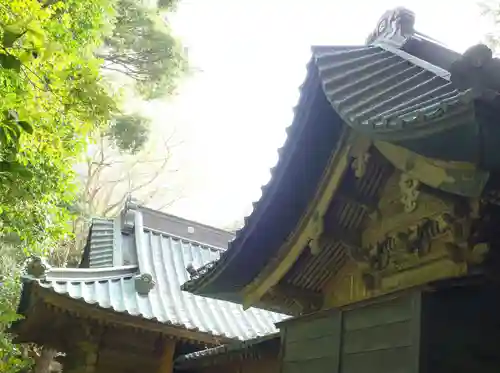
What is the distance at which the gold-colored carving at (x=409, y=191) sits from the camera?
396 centimetres

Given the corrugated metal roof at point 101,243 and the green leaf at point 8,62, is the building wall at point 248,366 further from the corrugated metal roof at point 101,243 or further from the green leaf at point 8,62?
the green leaf at point 8,62

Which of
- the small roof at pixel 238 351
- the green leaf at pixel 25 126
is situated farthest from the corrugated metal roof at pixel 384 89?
the small roof at pixel 238 351

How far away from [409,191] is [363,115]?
0.58m

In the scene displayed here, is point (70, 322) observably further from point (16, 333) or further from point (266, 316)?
point (266, 316)

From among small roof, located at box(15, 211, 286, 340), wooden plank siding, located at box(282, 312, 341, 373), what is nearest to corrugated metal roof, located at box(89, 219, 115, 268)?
small roof, located at box(15, 211, 286, 340)

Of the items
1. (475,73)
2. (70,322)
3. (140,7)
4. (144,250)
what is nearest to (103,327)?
(70,322)

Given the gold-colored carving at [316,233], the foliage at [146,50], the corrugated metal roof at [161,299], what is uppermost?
the foliage at [146,50]

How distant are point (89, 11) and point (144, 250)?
Answer: 5.90 m

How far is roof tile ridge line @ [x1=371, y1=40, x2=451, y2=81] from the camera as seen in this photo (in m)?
4.35

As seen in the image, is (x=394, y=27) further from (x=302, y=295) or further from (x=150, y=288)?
(x=150, y=288)

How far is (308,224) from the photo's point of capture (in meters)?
4.80

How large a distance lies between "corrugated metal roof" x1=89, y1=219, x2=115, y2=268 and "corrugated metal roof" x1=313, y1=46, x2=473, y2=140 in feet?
23.1

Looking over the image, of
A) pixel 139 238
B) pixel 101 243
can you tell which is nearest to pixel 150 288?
pixel 139 238

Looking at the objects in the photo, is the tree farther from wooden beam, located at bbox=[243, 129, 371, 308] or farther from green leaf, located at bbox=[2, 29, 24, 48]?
green leaf, located at bbox=[2, 29, 24, 48]
